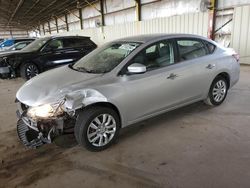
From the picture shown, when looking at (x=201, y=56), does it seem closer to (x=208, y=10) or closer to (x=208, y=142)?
(x=208, y=142)

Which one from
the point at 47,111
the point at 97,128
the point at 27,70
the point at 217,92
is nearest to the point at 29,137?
the point at 47,111

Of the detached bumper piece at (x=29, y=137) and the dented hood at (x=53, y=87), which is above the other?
the dented hood at (x=53, y=87)

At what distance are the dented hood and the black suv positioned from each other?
164 inches

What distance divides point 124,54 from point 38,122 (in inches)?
56.9

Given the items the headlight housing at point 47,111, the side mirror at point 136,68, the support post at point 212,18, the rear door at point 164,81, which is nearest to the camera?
the headlight housing at point 47,111

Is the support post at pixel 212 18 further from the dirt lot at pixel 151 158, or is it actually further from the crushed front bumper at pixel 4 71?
the crushed front bumper at pixel 4 71

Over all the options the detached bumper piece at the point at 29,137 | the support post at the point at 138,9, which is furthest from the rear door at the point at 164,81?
the support post at the point at 138,9

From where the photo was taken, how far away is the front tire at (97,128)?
2750 mm

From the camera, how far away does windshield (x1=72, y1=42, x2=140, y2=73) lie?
10.5ft

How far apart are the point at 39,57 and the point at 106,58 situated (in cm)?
451

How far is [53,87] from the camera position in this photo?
2926 mm

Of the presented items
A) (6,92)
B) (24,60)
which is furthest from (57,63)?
(6,92)

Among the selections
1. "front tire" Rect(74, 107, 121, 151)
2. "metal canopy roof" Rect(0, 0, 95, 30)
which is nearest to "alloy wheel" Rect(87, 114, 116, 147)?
"front tire" Rect(74, 107, 121, 151)

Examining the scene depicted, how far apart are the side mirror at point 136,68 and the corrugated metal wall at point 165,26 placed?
24.4ft
